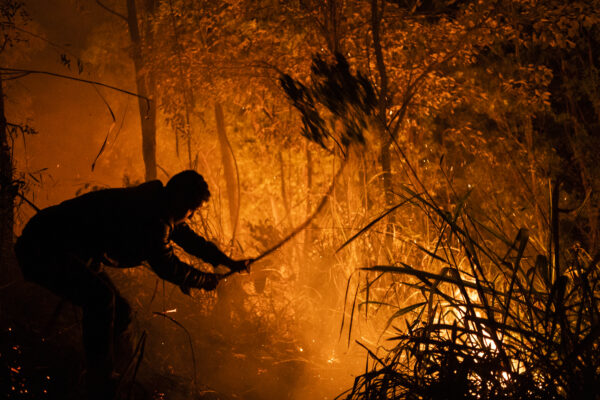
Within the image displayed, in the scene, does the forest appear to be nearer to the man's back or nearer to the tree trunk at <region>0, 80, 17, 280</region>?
the tree trunk at <region>0, 80, 17, 280</region>

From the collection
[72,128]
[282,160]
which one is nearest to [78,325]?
[282,160]

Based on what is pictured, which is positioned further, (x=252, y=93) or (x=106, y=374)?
(x=252, y=93)

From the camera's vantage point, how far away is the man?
114 inches

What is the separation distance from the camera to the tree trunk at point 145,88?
839 cm

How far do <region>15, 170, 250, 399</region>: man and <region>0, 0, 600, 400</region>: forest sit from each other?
0.73 ft

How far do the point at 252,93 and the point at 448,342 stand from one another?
736 centimetres

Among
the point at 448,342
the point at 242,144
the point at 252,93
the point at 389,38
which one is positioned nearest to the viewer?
the point at 448,342

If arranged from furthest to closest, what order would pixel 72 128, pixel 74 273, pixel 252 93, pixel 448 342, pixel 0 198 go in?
1. pixel 72 128
2. pixel 252 93
3. pixel 0 198
4. pixel 74 273
5. pixel 448 342

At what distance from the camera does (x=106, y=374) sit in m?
3.03

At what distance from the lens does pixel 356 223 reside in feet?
18.6

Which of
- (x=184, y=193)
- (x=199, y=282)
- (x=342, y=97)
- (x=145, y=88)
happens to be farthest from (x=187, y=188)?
(x=145, y=88)

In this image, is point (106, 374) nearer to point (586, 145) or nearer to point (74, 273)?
point (74, 273)

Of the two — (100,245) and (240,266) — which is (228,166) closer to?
(240,266)

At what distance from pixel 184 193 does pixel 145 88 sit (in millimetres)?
7107
